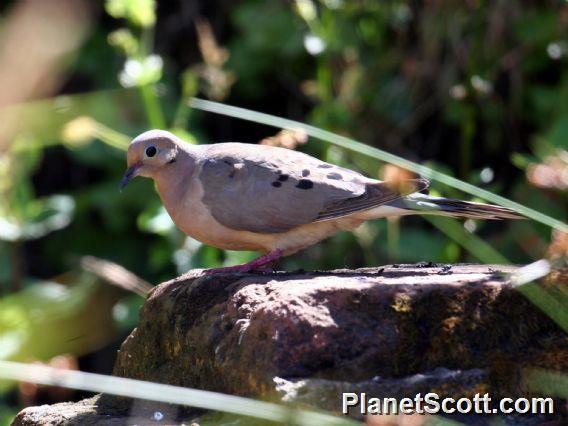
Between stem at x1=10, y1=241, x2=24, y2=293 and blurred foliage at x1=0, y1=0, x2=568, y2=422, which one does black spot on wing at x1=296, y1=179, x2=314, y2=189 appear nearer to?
blurred foliage at x1=0, y1=0, x2=568, y2=422

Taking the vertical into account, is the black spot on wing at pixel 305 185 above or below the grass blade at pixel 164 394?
above

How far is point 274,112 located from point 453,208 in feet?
11.0

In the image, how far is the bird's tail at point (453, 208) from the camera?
3281mm

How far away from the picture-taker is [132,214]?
20.1 feet

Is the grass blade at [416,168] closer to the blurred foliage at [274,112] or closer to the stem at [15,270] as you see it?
→ the blurred foliage at [274,112]

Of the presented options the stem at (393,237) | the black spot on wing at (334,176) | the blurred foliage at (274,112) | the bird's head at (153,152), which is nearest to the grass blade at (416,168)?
the black spot on wing at (334,176)

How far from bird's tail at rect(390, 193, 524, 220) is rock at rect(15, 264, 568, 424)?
443mm

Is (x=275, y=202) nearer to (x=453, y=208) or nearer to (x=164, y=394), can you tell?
(x=453, y=208)

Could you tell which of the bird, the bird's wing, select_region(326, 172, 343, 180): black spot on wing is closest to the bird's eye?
the bird

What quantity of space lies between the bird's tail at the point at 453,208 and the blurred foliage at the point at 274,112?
107 centimetres

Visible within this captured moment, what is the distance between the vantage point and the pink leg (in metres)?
3.37

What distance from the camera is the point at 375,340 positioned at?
8.63 ft

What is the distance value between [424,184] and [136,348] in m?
1.09

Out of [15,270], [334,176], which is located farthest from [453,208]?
[15,270]
